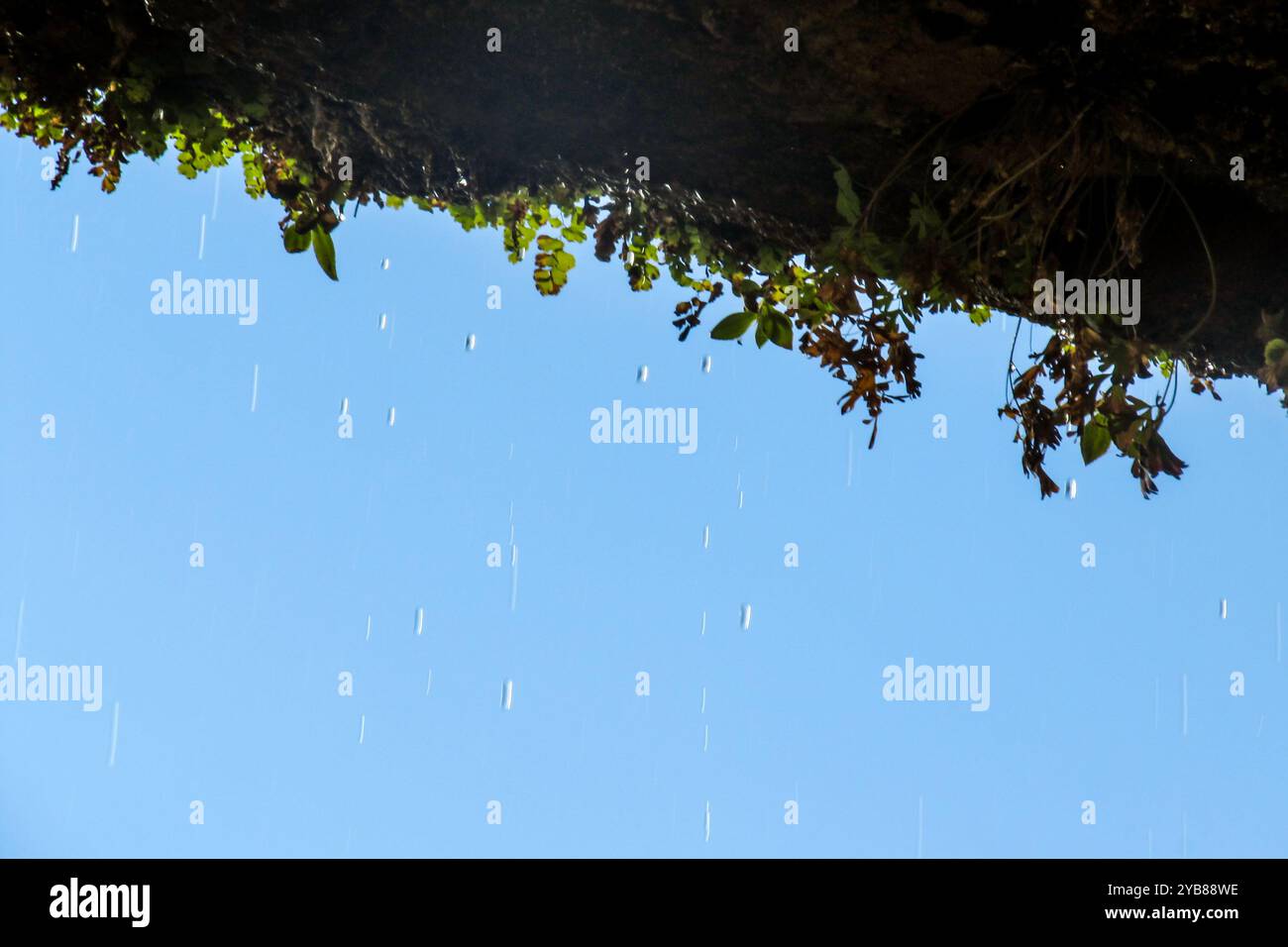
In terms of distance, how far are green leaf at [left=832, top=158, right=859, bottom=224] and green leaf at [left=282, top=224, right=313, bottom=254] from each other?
1.11 meters

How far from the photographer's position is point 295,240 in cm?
217

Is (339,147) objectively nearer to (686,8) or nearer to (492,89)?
(492,89)

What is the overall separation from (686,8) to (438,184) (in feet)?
2.30

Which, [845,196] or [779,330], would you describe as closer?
[845,196]

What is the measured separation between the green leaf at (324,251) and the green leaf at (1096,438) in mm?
1574

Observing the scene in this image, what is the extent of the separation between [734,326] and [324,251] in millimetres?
898

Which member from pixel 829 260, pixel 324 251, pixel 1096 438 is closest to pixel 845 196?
pixel 829 260

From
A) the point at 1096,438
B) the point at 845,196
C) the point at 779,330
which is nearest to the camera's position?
the point at 845,196

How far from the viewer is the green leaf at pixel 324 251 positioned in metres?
2.16

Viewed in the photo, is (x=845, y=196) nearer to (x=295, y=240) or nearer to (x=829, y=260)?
(x=829, y=260)

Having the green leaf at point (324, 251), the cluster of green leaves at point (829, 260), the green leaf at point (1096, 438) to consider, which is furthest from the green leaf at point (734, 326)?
the green leaf at point (324, 251)

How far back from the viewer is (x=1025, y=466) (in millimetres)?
1969

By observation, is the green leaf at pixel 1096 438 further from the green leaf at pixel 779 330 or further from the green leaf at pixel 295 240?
the green leaf at pixel 295 240

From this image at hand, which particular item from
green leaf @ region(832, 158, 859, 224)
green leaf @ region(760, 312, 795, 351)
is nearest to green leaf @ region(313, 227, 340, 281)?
green leaf @ region(760, 312, 795, 351)
